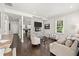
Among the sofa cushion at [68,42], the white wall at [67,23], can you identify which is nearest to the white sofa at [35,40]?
the white wall at [67,23]

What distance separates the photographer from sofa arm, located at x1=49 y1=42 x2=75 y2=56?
182 centimetres

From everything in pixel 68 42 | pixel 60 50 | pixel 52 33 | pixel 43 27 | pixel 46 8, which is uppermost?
pixel 46 8

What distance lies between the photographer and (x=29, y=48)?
1937 millimetres

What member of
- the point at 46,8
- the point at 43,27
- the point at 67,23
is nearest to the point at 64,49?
the point at 67,23

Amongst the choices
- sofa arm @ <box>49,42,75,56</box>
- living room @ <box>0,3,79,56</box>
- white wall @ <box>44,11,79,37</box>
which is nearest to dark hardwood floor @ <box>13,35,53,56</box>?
living room @ <box>0,3,79,56</box>

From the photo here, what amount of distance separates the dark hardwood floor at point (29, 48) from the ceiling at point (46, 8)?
704mm

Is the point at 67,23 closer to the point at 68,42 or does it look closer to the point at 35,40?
the point at 68,42

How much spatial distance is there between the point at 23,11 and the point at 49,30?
0.82 meters

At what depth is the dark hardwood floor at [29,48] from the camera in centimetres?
184

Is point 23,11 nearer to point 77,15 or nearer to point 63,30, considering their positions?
point 63,30

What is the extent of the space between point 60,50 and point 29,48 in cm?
82

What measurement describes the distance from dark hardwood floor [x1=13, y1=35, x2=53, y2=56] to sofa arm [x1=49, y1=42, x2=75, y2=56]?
0.14 metres

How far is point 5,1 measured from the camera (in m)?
1.63

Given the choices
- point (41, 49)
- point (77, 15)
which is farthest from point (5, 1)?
point (77, 15)
